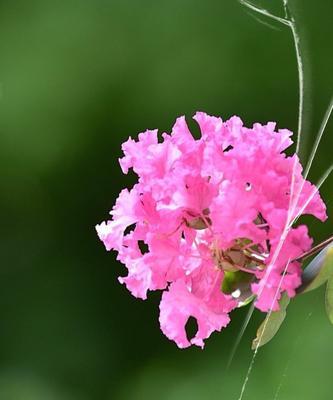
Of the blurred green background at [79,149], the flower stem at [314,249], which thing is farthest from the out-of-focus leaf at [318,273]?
the blurred green background at [79,149]

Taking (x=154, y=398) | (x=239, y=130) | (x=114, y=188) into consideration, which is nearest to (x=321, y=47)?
(x=239, y=130)

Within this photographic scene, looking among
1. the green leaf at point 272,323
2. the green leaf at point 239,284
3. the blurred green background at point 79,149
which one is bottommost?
the blurred green background at point 79,149

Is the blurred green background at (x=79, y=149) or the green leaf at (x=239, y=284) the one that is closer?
the green leaf at (x=239, y=284)

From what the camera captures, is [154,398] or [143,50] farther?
[143,50]

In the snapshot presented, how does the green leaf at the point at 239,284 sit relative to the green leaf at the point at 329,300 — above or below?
below

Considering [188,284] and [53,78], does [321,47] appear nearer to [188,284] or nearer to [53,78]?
[188,284]

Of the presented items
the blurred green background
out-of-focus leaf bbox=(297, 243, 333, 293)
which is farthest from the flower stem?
the blurred green background

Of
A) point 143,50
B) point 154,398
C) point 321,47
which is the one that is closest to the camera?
point 321,47

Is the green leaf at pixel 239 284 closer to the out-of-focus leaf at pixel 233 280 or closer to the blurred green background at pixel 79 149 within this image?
the out-of-focus leaf at pixel 233 280
